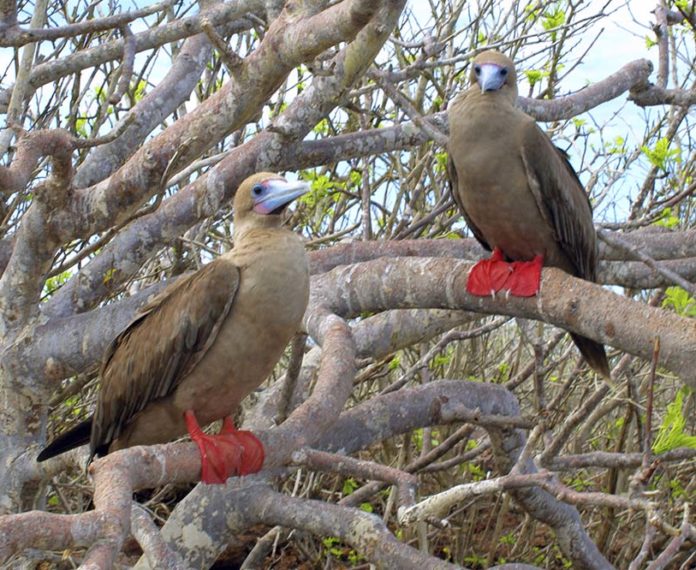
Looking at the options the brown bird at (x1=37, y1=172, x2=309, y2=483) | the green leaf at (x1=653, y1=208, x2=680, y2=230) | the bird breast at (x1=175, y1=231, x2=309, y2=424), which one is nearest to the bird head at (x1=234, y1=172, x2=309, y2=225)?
the brown bird at (x1=37, y1=172, x2=309, y2=483)

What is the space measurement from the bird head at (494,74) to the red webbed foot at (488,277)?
785 millimetres

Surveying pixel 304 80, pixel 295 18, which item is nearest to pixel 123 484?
pixel 295 18

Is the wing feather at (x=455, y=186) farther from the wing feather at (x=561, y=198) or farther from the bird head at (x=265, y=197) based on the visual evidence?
the bird head at (x=265, y=197)

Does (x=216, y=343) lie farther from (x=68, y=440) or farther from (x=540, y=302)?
(x=540, y=302)

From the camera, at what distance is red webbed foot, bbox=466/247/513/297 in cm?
390

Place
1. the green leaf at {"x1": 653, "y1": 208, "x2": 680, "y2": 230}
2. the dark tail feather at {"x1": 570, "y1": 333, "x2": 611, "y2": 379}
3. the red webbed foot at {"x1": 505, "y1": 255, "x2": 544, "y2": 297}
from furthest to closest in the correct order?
1. the green leaf at {"x1": 653, "y1": 208, "x2": 680, "y2": 230}
2. the dark tail feather at {"x1": 570, "y1": 333, "x2": 611, "y2": 379}
3. the red webbed foot at {"x1": 505, "y1": 255, "x2": 544, "y2": 297}

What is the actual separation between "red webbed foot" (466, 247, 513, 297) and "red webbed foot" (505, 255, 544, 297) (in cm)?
2

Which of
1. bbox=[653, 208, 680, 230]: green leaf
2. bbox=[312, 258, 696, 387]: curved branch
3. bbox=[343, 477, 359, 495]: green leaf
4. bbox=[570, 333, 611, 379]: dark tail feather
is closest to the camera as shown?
bbox=[312, 258, 696, 387]: curved branch

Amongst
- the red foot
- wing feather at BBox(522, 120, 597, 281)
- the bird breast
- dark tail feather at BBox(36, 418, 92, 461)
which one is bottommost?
the red foot

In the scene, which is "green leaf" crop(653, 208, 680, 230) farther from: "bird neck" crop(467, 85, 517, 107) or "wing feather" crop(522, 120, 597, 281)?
"bird neck" crop(467, 85, 517, 107)

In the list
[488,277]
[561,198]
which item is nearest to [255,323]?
[488,277]

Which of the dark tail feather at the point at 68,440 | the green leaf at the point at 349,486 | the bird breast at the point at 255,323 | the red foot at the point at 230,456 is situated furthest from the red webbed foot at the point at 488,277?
the green leaf at the point at 349,486

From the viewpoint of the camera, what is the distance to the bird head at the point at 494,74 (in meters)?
4.25

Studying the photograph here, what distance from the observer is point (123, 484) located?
2660 millimetres
